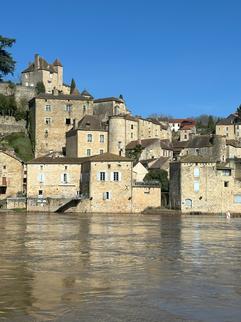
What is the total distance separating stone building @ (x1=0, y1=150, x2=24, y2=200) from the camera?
69.9 meters

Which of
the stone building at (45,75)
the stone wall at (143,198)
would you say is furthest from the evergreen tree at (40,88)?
the stone wall at (143,198)

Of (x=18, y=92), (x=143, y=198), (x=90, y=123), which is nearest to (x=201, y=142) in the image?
(x=90, y=123)

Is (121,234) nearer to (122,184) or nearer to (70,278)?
(70,278)

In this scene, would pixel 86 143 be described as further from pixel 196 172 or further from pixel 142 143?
pixel 196 172

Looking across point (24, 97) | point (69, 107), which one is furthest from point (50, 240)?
point (24, 97)

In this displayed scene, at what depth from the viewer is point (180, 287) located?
49.9 ft

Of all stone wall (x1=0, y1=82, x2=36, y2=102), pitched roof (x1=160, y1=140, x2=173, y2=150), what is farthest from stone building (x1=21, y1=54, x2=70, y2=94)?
pitched roof (x1=160, y1=140, x2=173, y2=150)

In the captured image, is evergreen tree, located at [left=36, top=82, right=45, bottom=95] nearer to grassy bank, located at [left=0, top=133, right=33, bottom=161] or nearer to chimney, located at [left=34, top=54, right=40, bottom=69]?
chimney, located at [left=34, top=54, right=40, bottom=69]

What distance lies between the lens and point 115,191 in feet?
208

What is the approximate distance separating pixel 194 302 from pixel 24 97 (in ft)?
279

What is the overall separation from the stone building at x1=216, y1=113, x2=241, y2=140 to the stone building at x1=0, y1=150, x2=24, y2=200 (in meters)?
57.6

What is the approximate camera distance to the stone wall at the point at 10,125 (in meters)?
87.2

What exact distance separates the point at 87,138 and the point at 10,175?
1422 centimetres

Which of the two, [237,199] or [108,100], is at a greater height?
[108,100]
